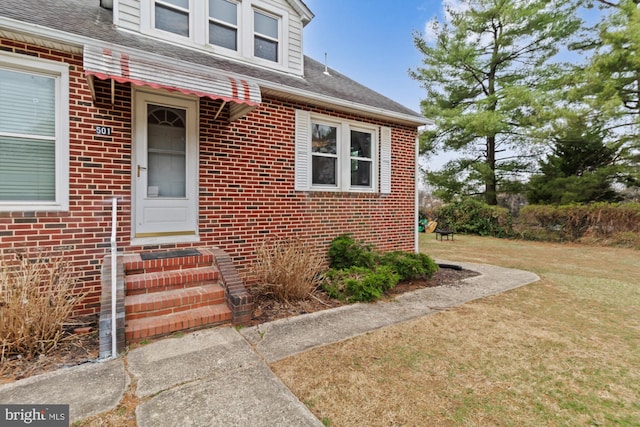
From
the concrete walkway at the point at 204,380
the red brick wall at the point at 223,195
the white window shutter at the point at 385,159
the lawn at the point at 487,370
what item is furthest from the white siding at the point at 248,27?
the lawn at the point at 487,370

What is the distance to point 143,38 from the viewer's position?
4.95 meters

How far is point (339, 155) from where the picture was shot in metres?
6.47

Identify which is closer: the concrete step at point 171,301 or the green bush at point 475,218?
the concrete step at point 171,301

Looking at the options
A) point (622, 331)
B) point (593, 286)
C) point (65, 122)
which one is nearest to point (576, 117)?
point (593, 286)

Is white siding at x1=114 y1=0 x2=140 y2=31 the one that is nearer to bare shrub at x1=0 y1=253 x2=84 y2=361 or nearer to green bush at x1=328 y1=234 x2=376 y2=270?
bare shrub at x1=0 y1=253 x2=84 y2=361

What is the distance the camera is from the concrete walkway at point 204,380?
2.18 metres

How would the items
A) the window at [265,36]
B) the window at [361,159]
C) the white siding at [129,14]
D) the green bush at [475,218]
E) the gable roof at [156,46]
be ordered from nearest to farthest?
the gable roof at [156,46]
the white siding at [129,14]
the window at [265,36]
the window at [361,159]
the green bush at [475,218]

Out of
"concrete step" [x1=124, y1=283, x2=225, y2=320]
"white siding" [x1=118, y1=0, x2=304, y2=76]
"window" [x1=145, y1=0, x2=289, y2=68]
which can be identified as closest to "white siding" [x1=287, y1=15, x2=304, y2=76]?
"white siding" [x1=118, y1=0, x2=304, y2=76]

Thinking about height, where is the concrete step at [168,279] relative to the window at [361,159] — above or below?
below

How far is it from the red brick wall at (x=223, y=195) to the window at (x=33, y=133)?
11cm

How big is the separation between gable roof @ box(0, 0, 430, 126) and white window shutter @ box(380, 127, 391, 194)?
1.20 feet

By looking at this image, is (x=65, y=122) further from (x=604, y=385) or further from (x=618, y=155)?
(x=618, y=155)

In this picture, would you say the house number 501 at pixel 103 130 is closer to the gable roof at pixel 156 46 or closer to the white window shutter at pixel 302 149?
the gable roof at pixel 156 46

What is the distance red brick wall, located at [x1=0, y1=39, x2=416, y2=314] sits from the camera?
153 inches
